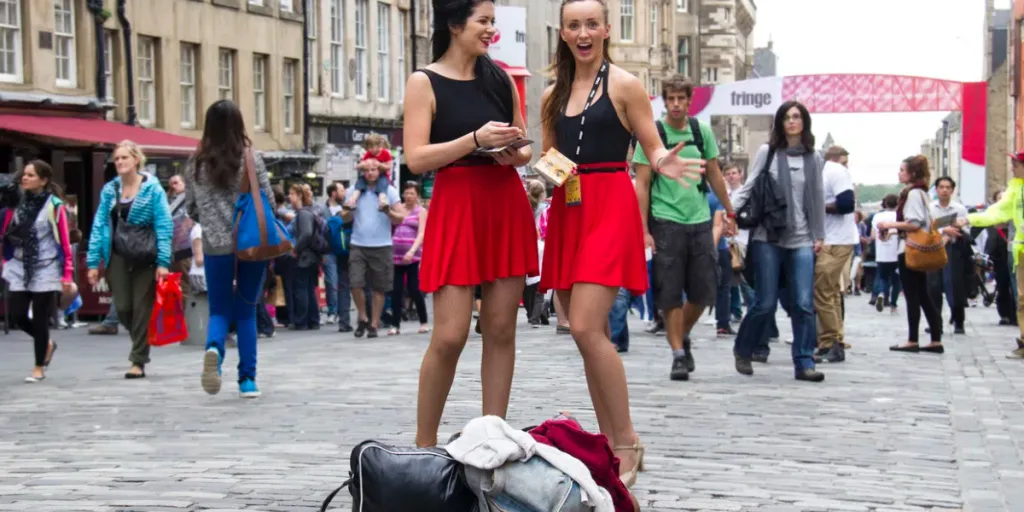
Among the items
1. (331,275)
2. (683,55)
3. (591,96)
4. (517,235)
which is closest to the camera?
(517,235)

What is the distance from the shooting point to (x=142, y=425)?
29.9 ft

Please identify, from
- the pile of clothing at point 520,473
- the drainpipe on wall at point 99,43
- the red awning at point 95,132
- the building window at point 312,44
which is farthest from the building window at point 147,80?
the pile of clothing at point 520,473

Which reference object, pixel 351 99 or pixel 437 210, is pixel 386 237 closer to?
pixel 437 210

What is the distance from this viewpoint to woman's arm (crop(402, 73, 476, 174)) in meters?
6.29

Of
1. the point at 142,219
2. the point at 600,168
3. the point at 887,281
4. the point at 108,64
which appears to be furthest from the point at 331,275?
the point at 600,168

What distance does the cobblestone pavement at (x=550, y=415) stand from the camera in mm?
6762

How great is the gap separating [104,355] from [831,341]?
6.49m

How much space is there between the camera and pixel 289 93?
130 ft

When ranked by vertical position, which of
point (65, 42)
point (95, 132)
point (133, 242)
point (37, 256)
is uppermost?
point (65, 42)

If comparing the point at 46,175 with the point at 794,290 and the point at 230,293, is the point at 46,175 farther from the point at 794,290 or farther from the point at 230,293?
the point at 794,290

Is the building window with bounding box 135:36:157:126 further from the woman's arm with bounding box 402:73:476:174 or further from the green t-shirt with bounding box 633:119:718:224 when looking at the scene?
the woman's arm with bounding box 402:73:476:174

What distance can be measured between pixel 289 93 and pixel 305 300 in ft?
67.3

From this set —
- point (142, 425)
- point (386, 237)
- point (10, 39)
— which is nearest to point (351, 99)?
point (10, 39)

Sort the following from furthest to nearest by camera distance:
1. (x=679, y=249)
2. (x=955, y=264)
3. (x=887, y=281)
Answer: (x=887, y=281) < (x=955, y=264) < (x=679, y=249)
